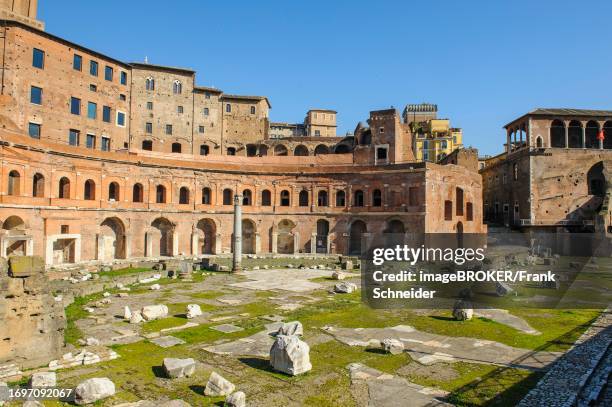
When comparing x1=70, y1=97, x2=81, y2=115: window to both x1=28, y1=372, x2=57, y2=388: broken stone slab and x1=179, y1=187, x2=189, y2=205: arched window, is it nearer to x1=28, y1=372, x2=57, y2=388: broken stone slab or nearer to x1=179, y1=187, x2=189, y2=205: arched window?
x1=179, y1=187, x2=189, y2=205: arched window

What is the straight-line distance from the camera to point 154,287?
72.5ft

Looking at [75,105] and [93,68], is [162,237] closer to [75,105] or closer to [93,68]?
[75,105]

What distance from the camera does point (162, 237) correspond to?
37562mm

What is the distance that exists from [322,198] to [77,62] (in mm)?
24587

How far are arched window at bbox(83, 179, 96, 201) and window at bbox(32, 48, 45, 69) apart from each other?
10.6 meters

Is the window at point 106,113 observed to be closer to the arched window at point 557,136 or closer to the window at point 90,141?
the window at point 90,141

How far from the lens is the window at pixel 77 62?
37.2 metres

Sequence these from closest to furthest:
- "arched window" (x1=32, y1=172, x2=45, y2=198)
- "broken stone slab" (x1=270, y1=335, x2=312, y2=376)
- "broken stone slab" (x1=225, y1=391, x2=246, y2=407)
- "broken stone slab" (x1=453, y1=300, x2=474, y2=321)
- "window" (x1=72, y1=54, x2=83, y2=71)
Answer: "broken stone slab" (x1=225, y1=391, x2=246, y2=407) → "broken stone slab" (x1=270, y1=335, x2=312, y2=376) → "broken stone slab" (x1=453, y1=300, x2=474, y2=321) → "arched window" (x1=32, y1=172, x2=45, y2=198) → "window" (x1=72, y1=54, x2=83, y2=71)

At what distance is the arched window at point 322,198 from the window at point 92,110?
21.5m

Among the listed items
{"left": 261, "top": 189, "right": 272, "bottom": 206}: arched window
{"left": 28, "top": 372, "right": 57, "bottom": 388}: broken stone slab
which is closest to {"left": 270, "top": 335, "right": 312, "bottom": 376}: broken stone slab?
{"left": 28, "top": 372, "right": 57, "bottom": 388}: broken stone slab

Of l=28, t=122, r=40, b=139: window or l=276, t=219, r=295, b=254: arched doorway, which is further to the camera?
l=276, t=219, r=295, b=254: arched doorway

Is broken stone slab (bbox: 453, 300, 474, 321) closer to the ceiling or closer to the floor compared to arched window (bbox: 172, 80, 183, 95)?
closer to the floor

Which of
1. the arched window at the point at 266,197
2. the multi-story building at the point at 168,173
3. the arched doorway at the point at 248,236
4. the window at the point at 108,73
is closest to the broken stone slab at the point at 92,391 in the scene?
the multi-story building at the point at 168,173

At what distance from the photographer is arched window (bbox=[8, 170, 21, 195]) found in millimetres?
27766
